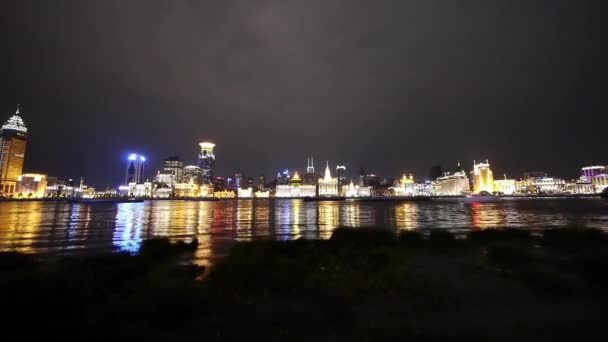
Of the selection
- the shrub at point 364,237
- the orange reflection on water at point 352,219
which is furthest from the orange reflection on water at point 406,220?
the shrub at point 364,237

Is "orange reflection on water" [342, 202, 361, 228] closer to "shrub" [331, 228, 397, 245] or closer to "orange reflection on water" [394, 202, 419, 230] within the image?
"orange reflection on water" [394, 202, 419, 230]

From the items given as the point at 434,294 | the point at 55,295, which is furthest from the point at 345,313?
the point at 55,295

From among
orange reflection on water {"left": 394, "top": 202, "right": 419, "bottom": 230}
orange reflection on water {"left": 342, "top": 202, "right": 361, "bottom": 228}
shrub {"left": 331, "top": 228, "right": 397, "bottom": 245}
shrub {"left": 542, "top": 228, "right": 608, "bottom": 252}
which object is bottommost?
orange reflection on water {"left": 394, "top": 202, "right": 419, "bottom": 230}

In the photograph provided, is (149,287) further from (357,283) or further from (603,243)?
(603,243)

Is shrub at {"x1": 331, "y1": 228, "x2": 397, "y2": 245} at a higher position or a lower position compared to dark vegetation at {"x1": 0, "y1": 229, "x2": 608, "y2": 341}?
higher

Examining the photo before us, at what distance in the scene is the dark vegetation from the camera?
706cm

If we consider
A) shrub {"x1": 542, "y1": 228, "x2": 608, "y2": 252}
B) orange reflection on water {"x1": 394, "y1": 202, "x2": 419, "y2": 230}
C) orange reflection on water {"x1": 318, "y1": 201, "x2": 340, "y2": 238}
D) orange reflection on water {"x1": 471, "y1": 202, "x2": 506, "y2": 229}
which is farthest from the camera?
orange reflection on water {"x1": 394, "y1": 202, "x2": 419, "y2": 230}

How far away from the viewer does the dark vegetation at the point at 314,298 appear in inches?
278

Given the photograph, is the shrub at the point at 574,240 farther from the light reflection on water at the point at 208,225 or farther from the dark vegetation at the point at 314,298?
the light reflection on water at the point at 208,225

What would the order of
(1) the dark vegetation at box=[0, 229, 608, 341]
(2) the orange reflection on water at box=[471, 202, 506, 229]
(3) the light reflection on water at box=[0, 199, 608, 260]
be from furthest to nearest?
(2) the orange reflection on water at box=[471, 202, 506, 229] < (3) the light reflection on water at box=[0, 199, 608, 260] < (1) the dark vegetation at box=[0, 229, 608, 341]

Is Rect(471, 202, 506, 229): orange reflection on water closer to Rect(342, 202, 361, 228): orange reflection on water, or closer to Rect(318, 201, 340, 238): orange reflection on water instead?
Rect(342, 202, 361, 228): orange reflection on water

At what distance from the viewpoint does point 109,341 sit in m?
6.29

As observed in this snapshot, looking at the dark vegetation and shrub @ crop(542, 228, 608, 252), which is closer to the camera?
the dark vegetation

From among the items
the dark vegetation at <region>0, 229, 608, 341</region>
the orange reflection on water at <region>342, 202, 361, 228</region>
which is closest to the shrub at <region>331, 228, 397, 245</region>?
the dark vegetation at <region>0, 229, 608, 341</region>
